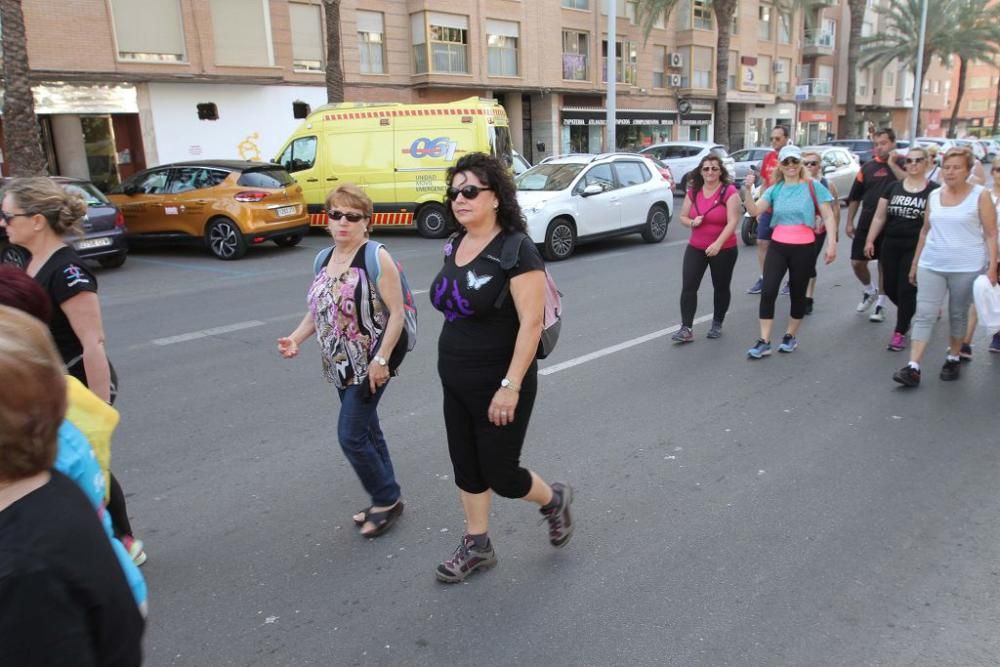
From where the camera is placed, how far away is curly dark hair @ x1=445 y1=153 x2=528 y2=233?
2801 millimetres

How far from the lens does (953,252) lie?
17.2 ft

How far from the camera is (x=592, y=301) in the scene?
859 cm

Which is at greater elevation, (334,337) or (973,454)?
(334,337)

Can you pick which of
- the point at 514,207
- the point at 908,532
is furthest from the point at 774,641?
the point at 514,207

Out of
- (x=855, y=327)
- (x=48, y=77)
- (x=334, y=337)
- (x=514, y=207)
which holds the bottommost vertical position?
(x=855, y=327)

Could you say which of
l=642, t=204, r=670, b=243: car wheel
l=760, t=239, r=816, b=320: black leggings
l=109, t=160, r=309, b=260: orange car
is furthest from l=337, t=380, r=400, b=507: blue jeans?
l=642, t=204, r=670, b=243: car wheel

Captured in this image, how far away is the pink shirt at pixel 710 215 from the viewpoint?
21.7ft

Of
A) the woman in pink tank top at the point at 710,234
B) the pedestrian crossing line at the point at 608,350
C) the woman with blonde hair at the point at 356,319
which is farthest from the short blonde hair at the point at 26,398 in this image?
the woman in pink tank top at the point at 710,234

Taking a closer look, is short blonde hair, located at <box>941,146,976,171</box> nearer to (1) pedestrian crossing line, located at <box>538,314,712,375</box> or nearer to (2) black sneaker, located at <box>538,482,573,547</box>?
(1) pedestrian crossing line, located at <box>538,314,712,375</box>

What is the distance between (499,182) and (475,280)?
0.39m

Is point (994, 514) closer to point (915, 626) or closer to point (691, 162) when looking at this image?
point (915, 626)

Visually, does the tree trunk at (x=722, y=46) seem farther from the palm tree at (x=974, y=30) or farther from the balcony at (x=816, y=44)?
the palm tree at (x=974, y=30)

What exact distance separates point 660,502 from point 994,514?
1.57 metres

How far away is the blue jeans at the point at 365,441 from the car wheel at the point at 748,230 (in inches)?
393
